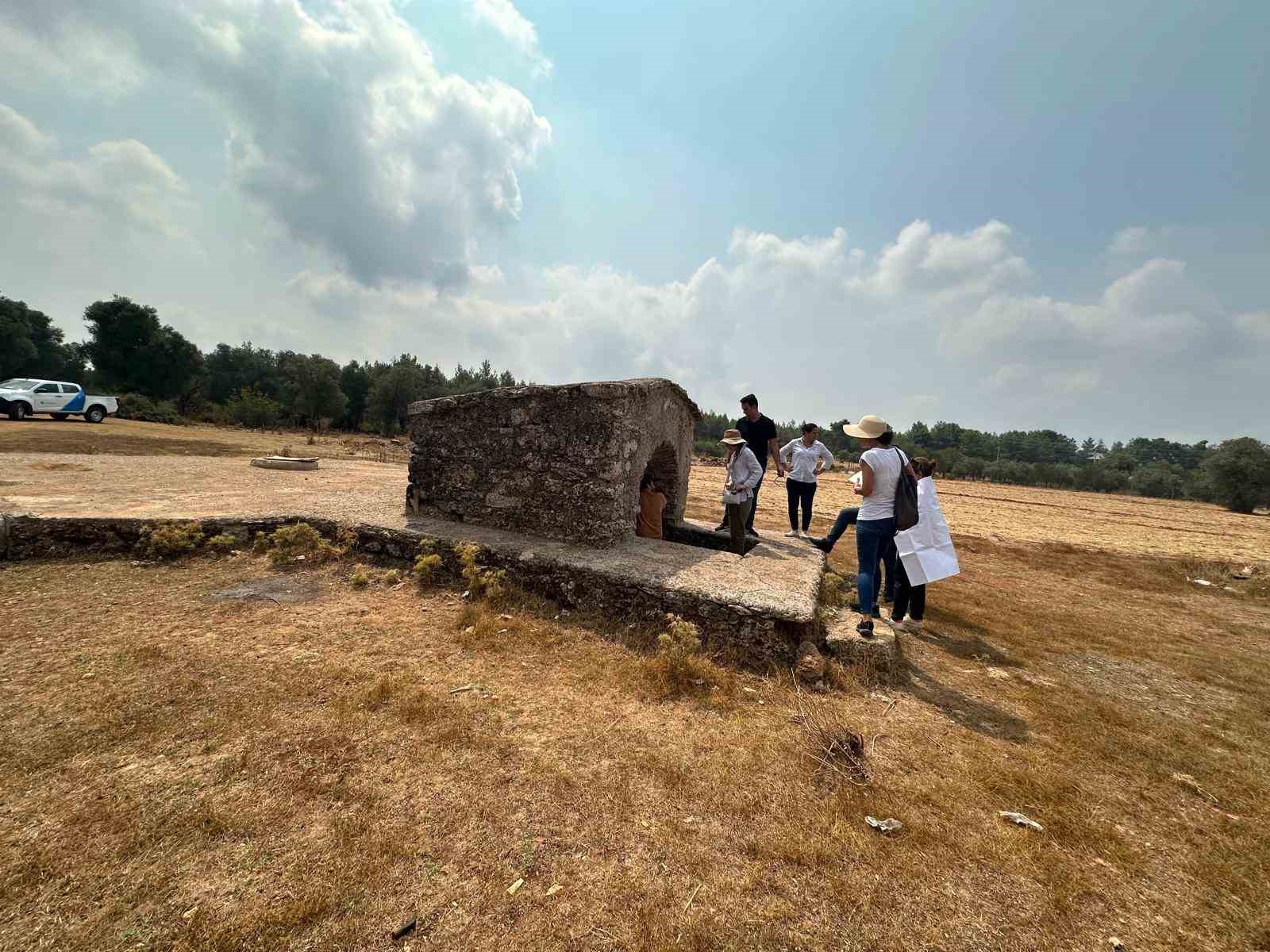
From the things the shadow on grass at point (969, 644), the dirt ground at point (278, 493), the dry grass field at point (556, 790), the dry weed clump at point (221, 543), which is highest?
the dirt ground at point (278, 493)

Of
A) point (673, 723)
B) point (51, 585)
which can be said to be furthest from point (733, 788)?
point (51, 585)

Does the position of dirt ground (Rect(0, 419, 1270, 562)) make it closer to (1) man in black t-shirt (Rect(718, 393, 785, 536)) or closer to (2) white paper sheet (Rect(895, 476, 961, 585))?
(1) man in black t-shirt (Rect(718, 393, 785, 536))

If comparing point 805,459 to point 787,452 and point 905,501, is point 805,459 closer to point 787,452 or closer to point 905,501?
point 787,452

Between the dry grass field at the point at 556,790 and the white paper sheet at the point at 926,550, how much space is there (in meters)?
0.86

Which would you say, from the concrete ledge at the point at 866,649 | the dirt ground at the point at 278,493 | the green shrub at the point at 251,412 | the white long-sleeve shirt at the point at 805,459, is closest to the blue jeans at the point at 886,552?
the concrete ledge at the point at 866,649

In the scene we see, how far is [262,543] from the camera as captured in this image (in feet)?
19.1

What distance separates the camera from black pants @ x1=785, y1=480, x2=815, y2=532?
26.7 ft

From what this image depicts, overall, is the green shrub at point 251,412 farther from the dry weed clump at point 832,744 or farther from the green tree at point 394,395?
the dry weed clump at point 832,744

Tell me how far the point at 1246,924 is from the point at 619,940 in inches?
114

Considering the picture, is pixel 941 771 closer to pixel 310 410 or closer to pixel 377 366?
pixel 310 410

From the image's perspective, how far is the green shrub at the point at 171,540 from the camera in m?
5.36

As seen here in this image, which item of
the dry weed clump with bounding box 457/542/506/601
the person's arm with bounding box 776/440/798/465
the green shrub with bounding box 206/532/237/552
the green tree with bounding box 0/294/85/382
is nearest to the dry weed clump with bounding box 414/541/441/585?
the dry weed clump with bounding box 457/542/506/601

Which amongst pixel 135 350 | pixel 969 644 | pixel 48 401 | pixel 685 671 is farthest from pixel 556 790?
pixel 135 350

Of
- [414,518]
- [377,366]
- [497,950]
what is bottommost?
[497,950]
